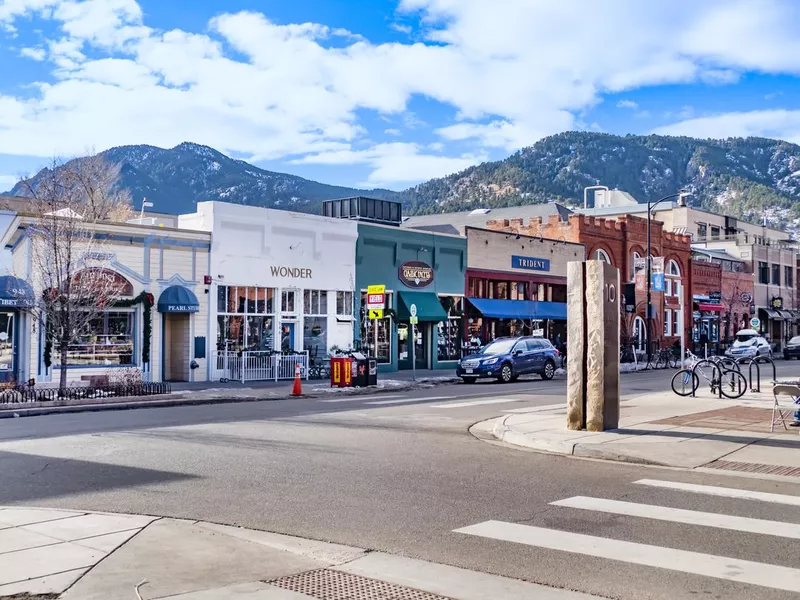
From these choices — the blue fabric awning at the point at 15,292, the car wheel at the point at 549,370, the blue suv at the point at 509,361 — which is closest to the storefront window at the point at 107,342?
the blue fabric awning at the point at 15,292

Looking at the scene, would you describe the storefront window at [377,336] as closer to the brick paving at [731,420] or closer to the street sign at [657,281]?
the street sign at [657,281]

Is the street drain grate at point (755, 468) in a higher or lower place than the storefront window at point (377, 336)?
lower

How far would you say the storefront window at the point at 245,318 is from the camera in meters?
30.0

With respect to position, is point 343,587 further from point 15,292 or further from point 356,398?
point 15,292

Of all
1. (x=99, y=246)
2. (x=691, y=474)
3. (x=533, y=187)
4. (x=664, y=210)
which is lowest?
(x=691, y=474)

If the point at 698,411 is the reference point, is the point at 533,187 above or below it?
above

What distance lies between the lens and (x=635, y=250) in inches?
2137

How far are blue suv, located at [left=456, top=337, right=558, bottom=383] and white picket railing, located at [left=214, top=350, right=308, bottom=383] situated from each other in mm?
6335

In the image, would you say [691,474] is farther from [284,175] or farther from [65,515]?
[284,175]

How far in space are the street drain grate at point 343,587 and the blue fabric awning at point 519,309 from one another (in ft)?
113

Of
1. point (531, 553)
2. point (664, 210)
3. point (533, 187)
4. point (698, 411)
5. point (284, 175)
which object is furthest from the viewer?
point (284, 175)

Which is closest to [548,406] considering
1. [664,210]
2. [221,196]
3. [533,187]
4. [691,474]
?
[691,474]

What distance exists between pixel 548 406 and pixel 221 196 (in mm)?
145337

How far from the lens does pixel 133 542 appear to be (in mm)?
6801
